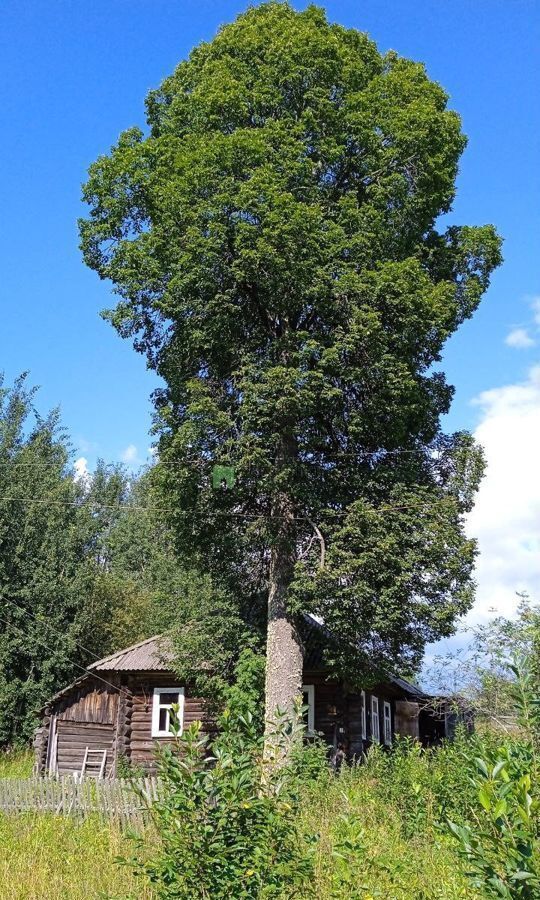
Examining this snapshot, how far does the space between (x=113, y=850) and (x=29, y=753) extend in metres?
23.2

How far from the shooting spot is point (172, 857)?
14.6ft

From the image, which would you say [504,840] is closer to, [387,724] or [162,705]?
[162,705]

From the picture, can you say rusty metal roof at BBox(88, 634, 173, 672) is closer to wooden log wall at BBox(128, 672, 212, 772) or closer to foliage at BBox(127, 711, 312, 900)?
wooden log wall at BBox(128, 672, 212, 772)

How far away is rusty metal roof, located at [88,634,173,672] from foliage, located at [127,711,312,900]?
17.3 m

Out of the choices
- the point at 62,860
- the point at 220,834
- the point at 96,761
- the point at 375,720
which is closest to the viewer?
the point at 220,834

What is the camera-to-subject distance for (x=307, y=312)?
17.3m

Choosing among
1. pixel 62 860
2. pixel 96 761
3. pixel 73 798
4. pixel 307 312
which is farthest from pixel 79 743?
pixel 62 860

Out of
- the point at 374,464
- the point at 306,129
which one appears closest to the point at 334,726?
the point at 374,464

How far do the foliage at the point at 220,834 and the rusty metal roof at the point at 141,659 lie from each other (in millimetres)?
17276

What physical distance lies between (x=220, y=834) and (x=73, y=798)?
9890mm

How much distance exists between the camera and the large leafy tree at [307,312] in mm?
15875

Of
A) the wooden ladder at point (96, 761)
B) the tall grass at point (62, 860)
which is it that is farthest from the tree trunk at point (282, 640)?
the wooden ladder at point (96, 761)

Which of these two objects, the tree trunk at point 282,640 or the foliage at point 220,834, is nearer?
the foliage at point 220,834

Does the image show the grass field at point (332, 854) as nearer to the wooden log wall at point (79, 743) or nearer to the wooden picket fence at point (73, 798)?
the wooden picket fence at point (73, 798)
